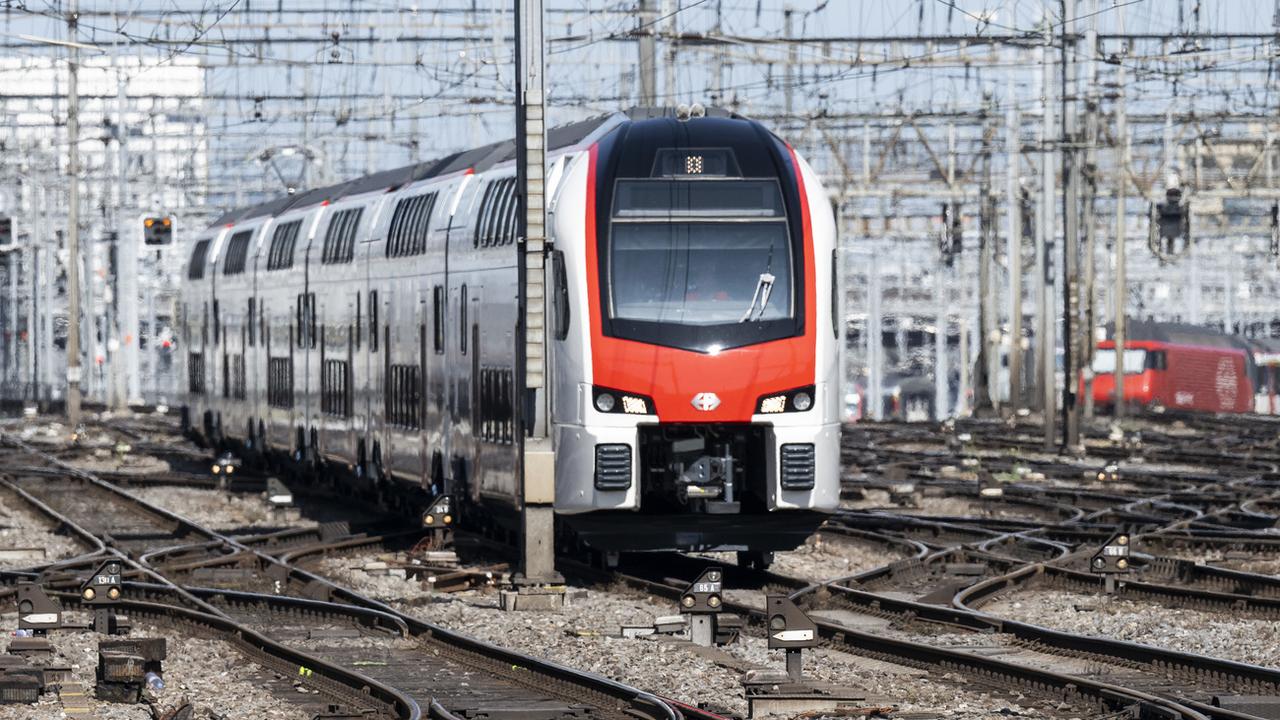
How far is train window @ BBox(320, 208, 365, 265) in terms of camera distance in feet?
84.5

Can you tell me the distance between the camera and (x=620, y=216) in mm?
16969

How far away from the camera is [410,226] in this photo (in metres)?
22.8

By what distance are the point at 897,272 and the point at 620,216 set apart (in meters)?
108

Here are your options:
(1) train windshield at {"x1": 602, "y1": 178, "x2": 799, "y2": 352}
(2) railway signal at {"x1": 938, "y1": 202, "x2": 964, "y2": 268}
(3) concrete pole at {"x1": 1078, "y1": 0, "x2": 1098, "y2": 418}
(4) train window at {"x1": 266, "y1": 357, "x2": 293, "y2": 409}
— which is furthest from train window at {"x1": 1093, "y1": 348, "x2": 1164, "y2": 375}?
(1) train windshield at {"x1": 602, "y1": 178, "x2": 799, "y2": 352}

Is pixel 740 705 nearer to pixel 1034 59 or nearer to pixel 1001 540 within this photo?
pixel 1001 540

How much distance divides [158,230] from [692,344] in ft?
121

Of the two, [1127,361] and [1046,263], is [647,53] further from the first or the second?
[1127,361]

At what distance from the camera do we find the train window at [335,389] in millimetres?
26164

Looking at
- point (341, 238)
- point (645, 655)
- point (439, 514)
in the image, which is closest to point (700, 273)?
point (645, 655)

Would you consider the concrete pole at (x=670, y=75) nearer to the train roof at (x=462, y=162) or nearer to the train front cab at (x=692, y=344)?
the train roof at (x=462, y=162)

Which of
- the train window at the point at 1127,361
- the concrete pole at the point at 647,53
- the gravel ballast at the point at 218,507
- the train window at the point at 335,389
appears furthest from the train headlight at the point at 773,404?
the train window at the point at 1127,361

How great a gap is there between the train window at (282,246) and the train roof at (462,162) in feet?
1.35

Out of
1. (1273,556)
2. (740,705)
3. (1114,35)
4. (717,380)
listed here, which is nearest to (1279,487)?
(1114,35)

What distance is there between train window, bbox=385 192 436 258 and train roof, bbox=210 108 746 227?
322mm
